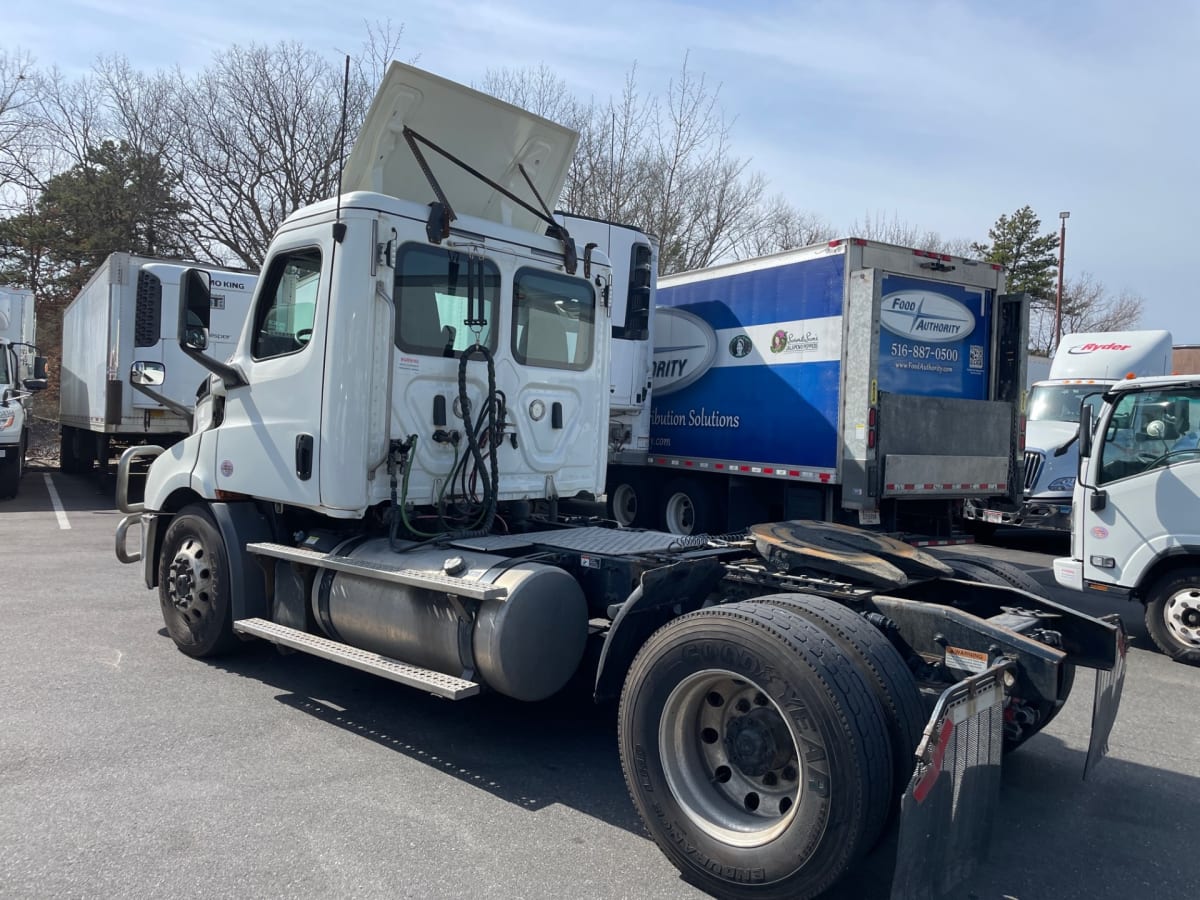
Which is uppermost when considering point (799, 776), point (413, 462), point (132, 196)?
point (132, 196)

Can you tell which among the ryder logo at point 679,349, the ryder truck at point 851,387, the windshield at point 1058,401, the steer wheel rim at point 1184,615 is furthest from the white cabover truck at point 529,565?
the windshield at point 1058,401

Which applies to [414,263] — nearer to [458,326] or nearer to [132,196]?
[458,326]

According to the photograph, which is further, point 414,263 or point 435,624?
point 414,263

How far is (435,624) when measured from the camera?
15.2 feet

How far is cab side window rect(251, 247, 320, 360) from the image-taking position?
5301 mm

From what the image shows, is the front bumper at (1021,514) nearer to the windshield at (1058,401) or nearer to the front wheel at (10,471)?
the windshield at (1058,401)

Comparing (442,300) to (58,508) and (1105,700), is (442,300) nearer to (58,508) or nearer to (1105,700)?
(1105,700)

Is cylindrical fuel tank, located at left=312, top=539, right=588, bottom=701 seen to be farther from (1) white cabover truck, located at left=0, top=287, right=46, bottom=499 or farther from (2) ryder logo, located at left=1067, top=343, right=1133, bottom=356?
(2) ryder logo, located at left=1067, top=343, right=1133, bottom=356

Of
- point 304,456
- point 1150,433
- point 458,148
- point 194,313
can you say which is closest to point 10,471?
point 194,313

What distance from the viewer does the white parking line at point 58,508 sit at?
1239cm

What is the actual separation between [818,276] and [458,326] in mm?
5550

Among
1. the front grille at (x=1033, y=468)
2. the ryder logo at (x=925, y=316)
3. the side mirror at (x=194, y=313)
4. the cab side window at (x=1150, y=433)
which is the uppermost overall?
the ryder logo at (x=925, y=316)

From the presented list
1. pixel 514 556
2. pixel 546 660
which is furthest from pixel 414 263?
pixel 546 660

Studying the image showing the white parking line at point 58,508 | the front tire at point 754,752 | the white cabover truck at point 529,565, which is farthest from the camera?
the white parking line at point 58,508
